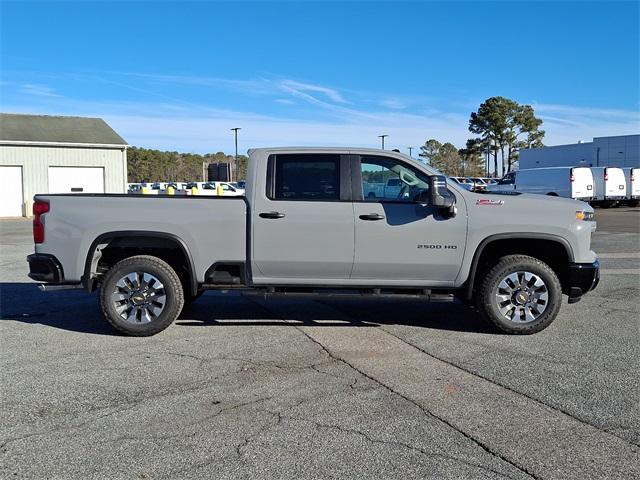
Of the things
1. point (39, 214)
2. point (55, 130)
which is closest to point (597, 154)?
point (55, 130)

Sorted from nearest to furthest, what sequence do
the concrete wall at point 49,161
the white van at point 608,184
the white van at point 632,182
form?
the concrete wall at point 49,161 < the white van at point 608,184 < the white van at point 632,182

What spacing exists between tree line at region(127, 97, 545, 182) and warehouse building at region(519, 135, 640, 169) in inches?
359

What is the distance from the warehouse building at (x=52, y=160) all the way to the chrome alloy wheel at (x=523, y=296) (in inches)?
1103

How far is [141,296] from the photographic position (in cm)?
636

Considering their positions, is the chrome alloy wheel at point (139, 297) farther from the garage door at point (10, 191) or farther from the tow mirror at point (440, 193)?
the garage door at point (10, 191)

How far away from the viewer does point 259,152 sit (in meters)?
6.51

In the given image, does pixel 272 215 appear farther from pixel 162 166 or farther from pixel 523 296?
pixel 162 166

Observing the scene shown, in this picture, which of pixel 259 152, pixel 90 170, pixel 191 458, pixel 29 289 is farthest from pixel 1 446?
pixel 90 170

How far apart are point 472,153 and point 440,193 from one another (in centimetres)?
6459

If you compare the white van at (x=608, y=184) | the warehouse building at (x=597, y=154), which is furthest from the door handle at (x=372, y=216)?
the warehouse building at (x=597, y=154)

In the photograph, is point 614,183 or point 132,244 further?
point 614,183

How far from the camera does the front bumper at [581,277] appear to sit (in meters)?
6.32

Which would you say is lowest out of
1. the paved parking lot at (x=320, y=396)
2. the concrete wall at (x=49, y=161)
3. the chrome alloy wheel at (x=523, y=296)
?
the paved parking lot at (x=320, y=396)

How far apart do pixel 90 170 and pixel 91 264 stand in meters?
26.8
